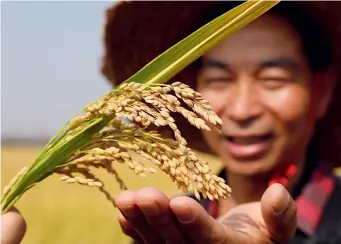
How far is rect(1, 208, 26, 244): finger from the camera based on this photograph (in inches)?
35.1

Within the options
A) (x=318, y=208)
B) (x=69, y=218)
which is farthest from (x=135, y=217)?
(x=69, y=218)

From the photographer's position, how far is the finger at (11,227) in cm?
89

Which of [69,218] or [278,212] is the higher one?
[278,212]

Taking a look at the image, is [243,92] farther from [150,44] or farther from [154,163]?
[154,163]

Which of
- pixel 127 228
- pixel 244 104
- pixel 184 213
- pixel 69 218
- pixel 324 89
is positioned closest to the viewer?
pixel 184 213

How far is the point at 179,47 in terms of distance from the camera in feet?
2.94

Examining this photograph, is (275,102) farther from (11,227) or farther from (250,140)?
(11,227)

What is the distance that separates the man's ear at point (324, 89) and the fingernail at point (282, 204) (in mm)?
947

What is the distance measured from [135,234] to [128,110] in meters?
0.24

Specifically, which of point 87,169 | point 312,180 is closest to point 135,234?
point 87,169

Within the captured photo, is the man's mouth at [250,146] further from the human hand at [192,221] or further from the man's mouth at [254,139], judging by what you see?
the human hand at [192,221]

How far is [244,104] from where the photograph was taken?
5.22ft

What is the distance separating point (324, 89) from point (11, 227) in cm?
117

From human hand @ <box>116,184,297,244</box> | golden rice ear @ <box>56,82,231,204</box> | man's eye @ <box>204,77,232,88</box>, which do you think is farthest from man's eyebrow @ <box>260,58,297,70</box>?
golden rice ear @ <box>56,82,231,204</box>
